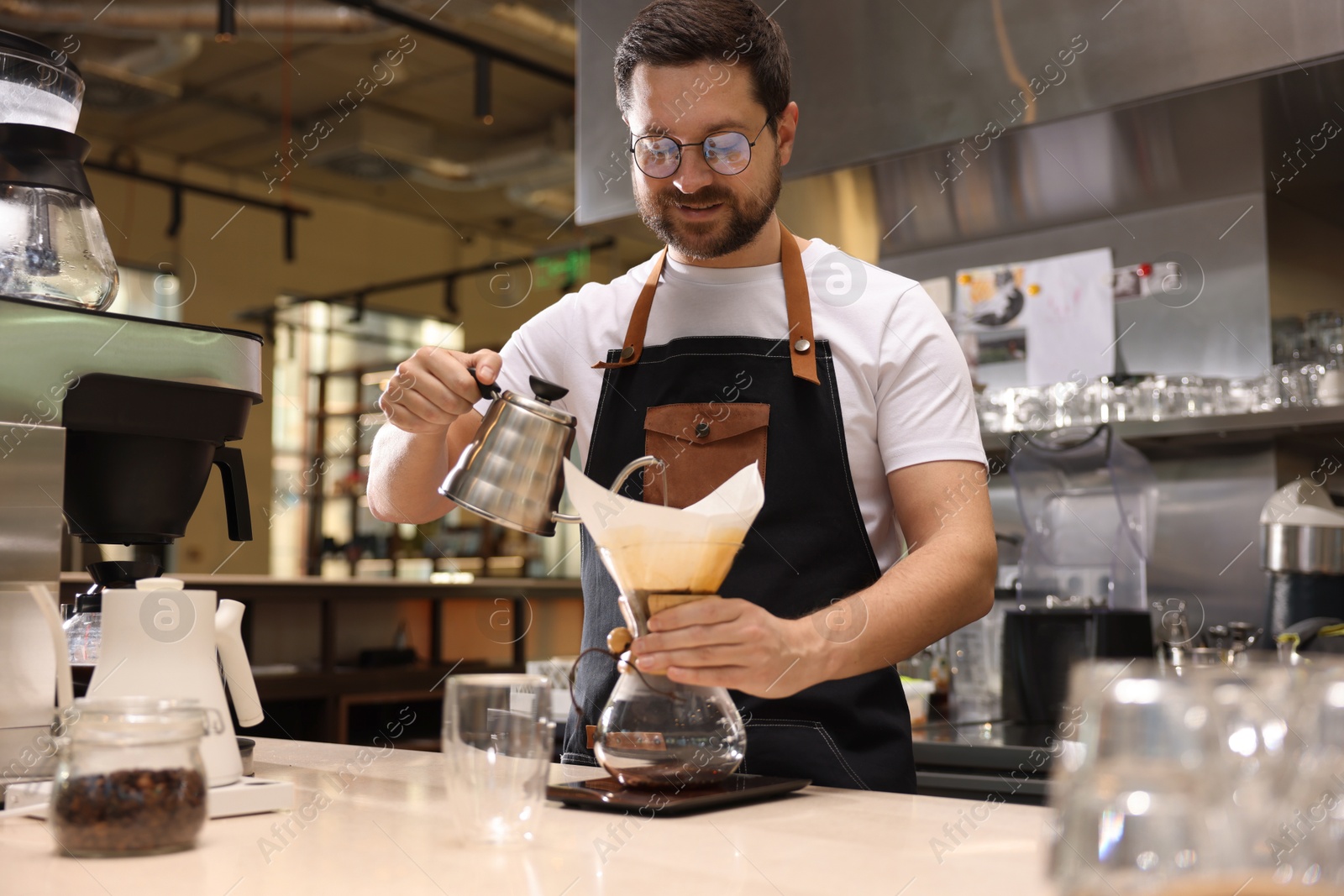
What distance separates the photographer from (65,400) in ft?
4.52

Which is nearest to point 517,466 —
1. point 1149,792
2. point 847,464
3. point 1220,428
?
point 847,464

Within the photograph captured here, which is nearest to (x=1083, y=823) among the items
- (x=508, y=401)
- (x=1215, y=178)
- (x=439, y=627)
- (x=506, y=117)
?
(x=508, y=401)

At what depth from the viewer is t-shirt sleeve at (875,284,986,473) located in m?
1.69

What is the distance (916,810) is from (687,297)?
0.94 metres

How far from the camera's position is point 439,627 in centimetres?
529

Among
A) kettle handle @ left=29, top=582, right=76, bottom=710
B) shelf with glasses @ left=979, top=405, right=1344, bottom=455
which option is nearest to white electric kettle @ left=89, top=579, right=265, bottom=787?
kettle handle @ left=29, top=582, right=76, bottom=710

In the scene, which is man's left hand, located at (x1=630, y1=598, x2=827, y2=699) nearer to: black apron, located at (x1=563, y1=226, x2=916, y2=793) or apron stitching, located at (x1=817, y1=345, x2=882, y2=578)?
black apron, located at (x1=563, y1=226, x2=916, y2=793)

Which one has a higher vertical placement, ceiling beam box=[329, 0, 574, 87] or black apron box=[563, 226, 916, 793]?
ceiling beam box=[329, 0, 574, 87]

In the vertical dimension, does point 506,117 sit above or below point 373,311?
above

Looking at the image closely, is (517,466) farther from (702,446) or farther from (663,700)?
(702,446)

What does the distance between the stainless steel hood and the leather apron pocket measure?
1203mm

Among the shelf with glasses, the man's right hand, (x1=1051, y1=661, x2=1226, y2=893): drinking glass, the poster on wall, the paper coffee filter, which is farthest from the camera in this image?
the poster on wall

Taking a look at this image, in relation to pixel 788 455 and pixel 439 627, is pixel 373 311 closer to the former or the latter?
pixel 439 627

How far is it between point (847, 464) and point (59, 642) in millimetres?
994
